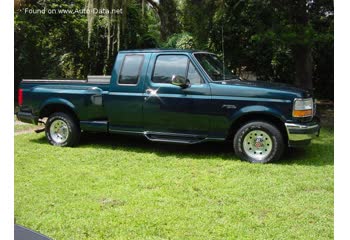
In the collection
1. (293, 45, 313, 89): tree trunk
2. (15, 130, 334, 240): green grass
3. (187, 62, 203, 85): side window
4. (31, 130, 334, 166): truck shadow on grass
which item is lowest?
(15, 130, 334, 240): green grass

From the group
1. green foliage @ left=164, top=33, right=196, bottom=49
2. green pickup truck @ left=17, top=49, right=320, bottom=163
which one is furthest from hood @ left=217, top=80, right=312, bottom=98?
green foliage @ left=164, top=33, right=196, bottom=49

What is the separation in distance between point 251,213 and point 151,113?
2.24 meters

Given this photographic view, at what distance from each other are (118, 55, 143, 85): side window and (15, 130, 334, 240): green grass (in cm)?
92

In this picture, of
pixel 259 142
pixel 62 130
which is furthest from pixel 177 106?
pixel 62 130

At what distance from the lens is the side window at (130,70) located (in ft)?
16.7

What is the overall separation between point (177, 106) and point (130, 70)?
84 cm

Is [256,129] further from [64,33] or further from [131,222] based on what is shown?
[64,33]

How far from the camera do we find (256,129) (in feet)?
14.9

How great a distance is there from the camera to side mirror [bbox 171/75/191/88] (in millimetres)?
4711

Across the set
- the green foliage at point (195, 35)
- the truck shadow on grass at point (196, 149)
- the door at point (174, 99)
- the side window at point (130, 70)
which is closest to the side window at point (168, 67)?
the door at point (174, 99)

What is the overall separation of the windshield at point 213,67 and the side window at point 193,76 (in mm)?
128

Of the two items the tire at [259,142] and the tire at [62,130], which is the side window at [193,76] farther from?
the tire at [62,130]
